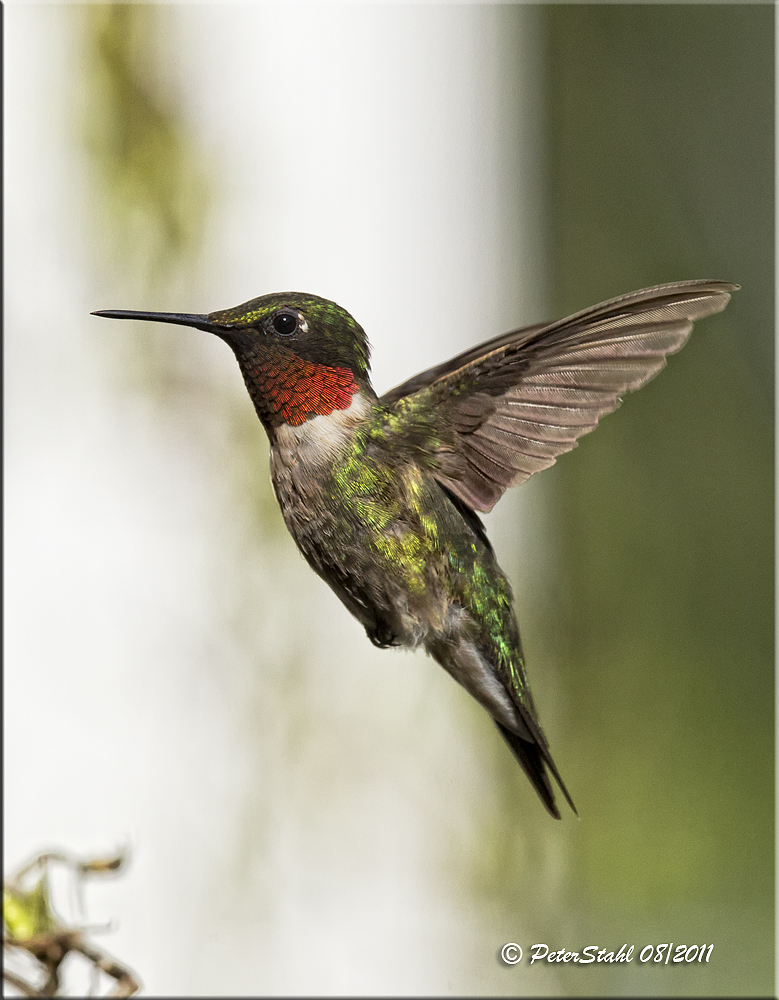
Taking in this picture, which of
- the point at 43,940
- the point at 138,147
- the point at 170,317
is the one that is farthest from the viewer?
the point at 138,147

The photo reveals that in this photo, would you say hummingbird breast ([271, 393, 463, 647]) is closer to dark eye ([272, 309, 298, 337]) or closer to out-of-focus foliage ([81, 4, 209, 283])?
dark eye ([272, 309, 298, 337])

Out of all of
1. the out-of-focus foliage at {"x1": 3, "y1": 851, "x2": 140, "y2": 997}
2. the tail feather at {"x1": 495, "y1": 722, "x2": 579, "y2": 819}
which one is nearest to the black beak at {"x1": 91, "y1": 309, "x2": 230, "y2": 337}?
the tail feather at {"x1": 495, "y1": 722, "x2": 579, "y2": 819}

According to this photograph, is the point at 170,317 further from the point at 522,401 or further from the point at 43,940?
the point at 43,940

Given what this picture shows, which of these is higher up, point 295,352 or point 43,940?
point 295,352

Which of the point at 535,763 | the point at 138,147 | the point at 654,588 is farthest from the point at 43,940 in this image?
the point at 654,588

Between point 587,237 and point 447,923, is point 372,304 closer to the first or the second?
point 587,237

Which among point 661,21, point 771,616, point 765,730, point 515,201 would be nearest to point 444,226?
point 515,201
